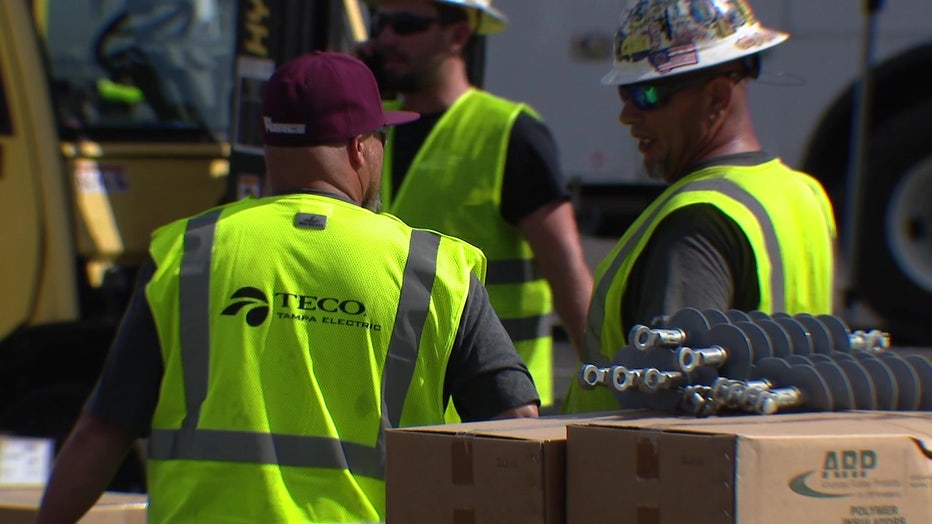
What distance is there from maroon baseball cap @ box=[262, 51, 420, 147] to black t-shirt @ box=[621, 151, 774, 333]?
0.52 metres

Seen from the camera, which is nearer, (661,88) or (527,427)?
(527,427)

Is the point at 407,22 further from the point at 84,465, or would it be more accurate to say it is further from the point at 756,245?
the point at 84,465

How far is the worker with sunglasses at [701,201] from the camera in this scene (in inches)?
93.6

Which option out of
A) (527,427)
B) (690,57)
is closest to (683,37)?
(690,57)

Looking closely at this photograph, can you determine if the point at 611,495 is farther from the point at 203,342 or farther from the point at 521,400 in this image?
the point at 203,342

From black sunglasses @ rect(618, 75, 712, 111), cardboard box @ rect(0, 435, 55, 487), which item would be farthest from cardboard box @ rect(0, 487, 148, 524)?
black sunglasses @ rect(618, 75, 712, 111)

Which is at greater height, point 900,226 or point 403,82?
point 403,82

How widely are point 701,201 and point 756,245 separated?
0.40 ft

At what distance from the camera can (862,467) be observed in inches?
69.6

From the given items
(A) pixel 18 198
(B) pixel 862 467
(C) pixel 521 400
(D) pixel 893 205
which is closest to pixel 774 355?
(B) pixel 862 467

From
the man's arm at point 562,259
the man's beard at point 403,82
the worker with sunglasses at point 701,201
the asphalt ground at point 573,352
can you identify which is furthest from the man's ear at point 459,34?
the asphalt ground at point 573,352

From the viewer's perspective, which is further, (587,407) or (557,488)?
(587,407)

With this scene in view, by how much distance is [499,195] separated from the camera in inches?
145

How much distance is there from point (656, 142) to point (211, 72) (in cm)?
258
